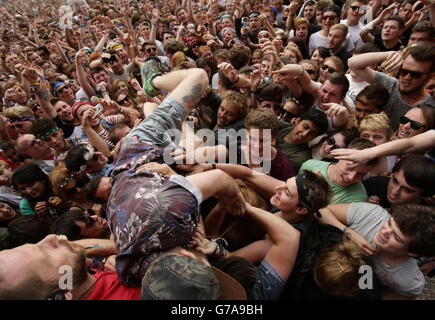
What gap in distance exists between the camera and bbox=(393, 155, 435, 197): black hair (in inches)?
70.8

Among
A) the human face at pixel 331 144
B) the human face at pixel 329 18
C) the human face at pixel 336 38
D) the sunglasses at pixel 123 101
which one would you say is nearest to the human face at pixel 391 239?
the human face at pixel 331 144

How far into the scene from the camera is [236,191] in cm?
160

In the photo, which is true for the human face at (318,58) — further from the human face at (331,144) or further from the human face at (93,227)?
the human face at (93,227)

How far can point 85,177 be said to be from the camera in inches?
101

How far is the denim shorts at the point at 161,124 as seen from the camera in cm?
170

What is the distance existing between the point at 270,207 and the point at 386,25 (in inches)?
143

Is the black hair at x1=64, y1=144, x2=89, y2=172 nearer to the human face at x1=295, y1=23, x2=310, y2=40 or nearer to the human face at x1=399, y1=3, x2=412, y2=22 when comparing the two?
the human face at x1=295, y1=23, x2=310, y2=40

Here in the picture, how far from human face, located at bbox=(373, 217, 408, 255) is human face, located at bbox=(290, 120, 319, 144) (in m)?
1.25

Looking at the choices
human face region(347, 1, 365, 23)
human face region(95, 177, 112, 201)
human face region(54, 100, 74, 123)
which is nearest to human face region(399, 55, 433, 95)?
human face region(347, 1, 365, 23)

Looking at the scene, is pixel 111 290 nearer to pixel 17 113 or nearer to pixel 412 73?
pixel 412 73

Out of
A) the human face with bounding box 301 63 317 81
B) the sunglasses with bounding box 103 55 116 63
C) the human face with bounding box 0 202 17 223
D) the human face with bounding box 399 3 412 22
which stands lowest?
the human face with bounding box 0 202 17 223

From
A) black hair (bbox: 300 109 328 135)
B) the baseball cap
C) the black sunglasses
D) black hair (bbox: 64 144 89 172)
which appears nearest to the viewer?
the baseball cap

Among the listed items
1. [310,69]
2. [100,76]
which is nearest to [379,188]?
[310,69]
